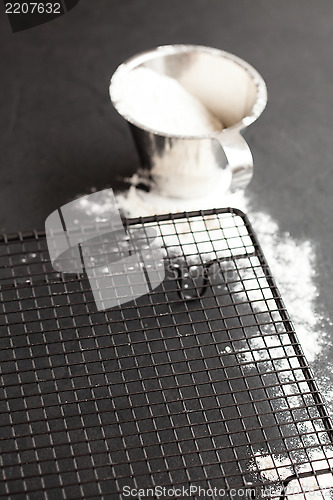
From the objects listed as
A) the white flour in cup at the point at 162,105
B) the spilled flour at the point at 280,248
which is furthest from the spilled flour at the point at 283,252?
the white flour in cup at the point at 162,105

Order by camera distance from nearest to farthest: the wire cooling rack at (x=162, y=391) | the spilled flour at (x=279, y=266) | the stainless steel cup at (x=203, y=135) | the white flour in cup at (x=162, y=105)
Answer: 1. the wire cooling rack at (x=162, y=391)
2. the spilled flour at (x=279, y=266)
3. the stainless steel cup at (x=203, y=135)
4. the white flour in cup at (x=162, y=105)

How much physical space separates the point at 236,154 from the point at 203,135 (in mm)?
75

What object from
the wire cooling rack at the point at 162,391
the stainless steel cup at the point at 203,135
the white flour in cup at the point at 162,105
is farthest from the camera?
the white flour in cup at the point at 162,105

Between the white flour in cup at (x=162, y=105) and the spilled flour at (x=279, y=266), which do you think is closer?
the spilled flour at (x=279, y=266)

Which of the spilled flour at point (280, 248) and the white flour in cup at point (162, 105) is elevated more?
the white flour in cup at point (162, 105)

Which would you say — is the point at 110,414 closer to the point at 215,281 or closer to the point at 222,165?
the point at 215,281

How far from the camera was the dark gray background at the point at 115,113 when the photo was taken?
1.46m

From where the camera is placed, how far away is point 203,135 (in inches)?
49.6

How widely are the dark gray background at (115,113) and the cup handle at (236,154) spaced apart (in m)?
0.21

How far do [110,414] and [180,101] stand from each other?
736mm

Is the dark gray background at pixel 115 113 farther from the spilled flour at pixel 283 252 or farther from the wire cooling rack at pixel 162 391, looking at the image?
the wire cooling rack at pixel 162 391

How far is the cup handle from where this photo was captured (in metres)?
1.24

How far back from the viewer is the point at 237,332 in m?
1.21

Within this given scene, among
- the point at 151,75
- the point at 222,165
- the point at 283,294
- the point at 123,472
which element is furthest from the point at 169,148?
the point at 123,472
